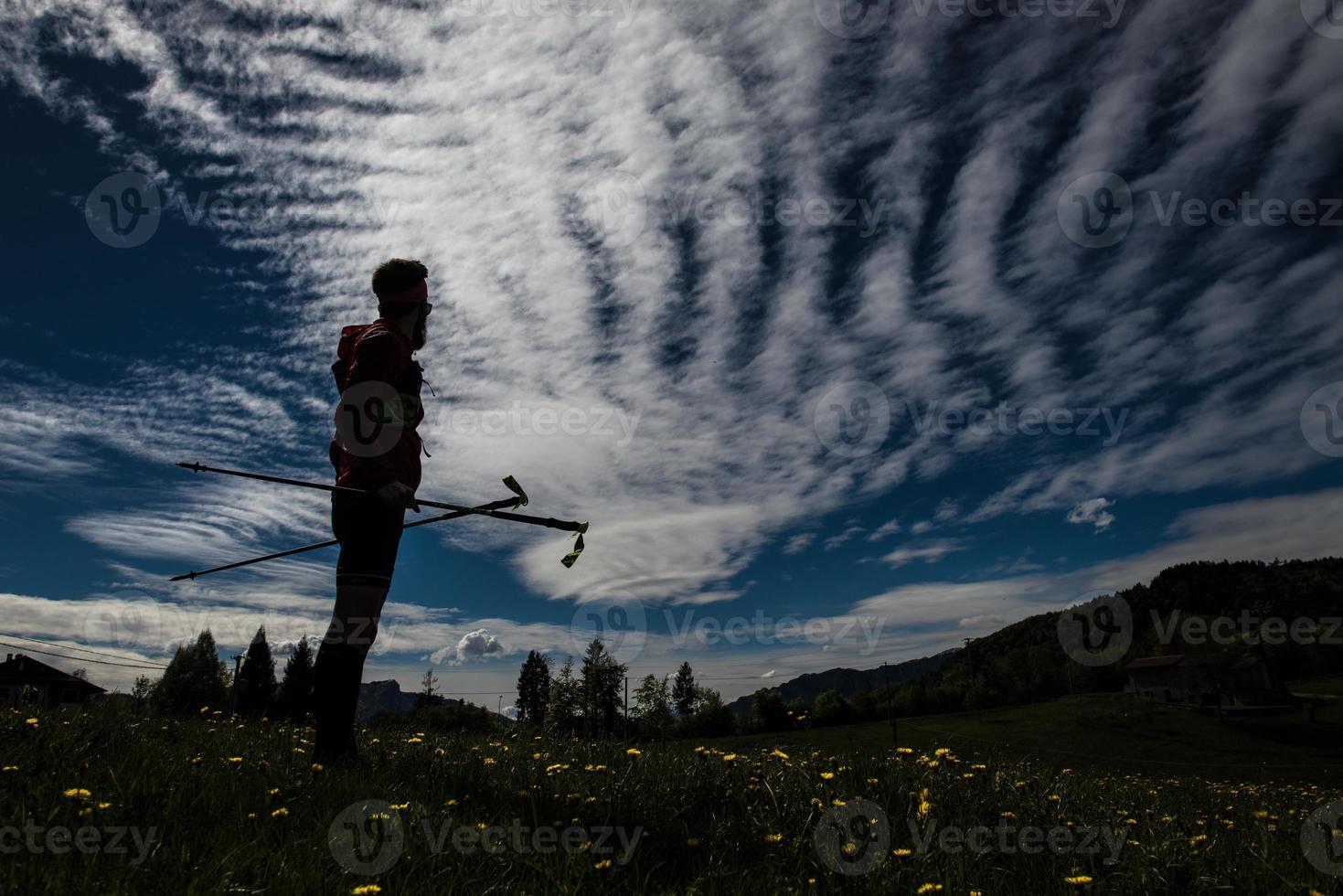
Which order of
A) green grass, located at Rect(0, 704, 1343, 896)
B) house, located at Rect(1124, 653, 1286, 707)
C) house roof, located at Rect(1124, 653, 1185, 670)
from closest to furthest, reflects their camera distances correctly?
1. green grass, located at Rect(0, 704, 1343, 896)
2. house, located at Rect(1124, 653, 1286, 707)
3. house roof, located at Rect(1124, 653, 1185, 670)

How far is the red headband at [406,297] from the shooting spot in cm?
575

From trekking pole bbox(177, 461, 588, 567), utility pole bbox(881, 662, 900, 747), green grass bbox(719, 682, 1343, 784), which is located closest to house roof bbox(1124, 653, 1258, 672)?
green grass bbox(719, 682, 1343, 784)

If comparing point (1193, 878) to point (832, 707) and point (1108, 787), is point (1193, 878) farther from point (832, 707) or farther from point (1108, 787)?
point (832, 707)

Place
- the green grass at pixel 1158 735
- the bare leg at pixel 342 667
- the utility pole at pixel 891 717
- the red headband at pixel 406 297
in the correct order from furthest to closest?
the green grass at pixel 1158 735 → the utility pole at pixel 891 717 → the red headband at pixel 406 297 → the bare leg at pixel 342 667

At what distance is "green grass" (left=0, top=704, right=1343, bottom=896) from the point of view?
284 centimetres

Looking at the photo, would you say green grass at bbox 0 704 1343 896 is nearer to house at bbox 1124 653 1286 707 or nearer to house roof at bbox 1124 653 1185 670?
house at bbox 1124 653 1286 707

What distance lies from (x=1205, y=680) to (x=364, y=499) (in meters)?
145

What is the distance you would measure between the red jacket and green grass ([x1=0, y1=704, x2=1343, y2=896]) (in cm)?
204

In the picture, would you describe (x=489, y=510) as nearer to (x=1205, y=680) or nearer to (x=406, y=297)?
(x=406, y=297)

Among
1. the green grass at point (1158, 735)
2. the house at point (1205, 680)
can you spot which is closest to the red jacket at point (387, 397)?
the green grass at point (1158, 735)

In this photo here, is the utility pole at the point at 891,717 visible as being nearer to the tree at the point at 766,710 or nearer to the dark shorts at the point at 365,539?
the dark shorts at the point at 365,539

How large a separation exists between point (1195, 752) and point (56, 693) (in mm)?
101170

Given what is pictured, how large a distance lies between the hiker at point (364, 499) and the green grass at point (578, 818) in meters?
0.49

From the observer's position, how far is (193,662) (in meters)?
95.9
